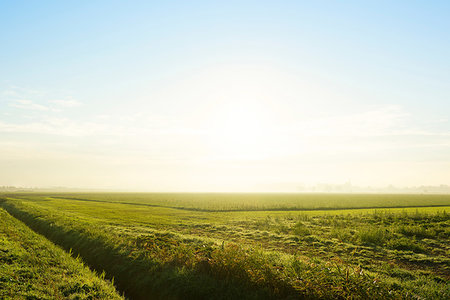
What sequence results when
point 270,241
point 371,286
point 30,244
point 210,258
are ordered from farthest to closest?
1. point 270,241
2. point 30,244
3. point 210,258
4. point 371,286

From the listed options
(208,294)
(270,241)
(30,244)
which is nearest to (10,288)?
(208,294)

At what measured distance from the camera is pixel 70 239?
21453mm

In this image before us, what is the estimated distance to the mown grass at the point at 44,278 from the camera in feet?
33.0

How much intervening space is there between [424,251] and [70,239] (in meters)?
29.6

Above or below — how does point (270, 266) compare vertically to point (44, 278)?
above

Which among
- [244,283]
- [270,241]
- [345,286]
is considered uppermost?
[345,286]

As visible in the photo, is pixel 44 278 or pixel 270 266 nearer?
pixel 44 278

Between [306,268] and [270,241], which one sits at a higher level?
[306,268]

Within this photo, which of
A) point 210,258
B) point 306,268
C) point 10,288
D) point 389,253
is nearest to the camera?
point 10,288

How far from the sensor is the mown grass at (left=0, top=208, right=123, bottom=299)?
10070 millimetres

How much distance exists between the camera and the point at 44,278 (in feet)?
38.1

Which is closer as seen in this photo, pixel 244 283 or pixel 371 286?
pixel 371 286

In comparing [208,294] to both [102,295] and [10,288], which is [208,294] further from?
[10,288]

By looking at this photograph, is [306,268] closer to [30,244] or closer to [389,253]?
[389,253]
